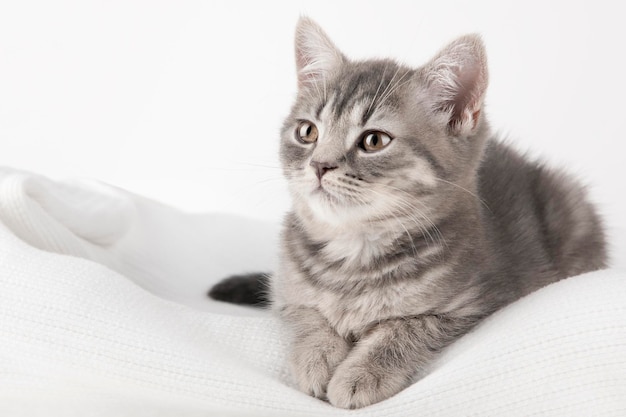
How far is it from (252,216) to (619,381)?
71.2 inches

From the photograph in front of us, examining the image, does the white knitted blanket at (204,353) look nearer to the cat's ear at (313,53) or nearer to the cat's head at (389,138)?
the cat's head at (389,138)

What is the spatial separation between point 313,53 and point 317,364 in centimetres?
80

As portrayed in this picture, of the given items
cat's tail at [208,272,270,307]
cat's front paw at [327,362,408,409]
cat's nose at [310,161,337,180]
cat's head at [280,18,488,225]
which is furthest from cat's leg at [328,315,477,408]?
cat's tail at [208,272,270,307]

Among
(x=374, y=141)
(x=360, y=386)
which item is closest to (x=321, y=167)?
(x=374, y=141)

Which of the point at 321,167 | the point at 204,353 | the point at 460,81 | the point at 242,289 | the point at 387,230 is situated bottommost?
the point at 242,289

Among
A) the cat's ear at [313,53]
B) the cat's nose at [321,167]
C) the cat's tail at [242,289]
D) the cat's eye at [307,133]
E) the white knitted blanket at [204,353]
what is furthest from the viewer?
the cat's tail at [242,289]

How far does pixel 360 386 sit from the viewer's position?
61.0 inches

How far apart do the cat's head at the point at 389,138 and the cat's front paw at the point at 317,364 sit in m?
0.29

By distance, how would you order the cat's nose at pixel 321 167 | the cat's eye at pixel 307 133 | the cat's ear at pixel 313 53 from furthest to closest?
the cat's ear at pixel 313 53 → the cat's eye at pixel 307 133 → the cat's nose at pixel 321 167

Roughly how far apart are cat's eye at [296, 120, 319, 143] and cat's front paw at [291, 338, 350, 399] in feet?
1.52

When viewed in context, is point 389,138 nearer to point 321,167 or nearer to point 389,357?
point 321,167

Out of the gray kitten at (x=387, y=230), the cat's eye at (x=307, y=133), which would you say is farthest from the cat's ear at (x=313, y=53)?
the cat's eye at (x=307, y=133)

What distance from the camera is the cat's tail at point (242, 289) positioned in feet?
7.52

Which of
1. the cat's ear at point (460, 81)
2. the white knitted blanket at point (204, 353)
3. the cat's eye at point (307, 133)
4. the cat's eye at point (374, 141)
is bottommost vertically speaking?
the white knitted blanket at point (204, 353)
